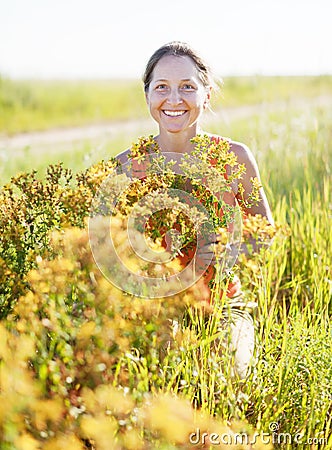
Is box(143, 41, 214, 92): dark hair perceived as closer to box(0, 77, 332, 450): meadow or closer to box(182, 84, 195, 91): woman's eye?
box(182, 84, 195, 91): woman's eye

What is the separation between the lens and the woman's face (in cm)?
258

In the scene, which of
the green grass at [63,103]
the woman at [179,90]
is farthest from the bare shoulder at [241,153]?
the green grass at [63,103]

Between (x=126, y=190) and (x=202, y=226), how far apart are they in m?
0.29

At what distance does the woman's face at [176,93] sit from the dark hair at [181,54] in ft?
0.08

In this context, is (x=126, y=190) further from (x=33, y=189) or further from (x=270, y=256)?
(x=270, y=256)

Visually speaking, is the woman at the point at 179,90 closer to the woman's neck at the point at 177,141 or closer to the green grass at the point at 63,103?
the woman's neck at the point at 177,141

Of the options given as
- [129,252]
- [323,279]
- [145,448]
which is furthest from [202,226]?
[323,279]

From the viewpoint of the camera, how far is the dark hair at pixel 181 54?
263cm

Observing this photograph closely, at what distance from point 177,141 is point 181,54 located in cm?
37

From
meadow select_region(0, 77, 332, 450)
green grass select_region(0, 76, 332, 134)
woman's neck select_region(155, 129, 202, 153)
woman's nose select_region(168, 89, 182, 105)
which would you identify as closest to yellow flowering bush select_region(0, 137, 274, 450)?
meadow select_region(0, 77, 332, 450)

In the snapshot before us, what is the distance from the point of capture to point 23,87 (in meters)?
11.7

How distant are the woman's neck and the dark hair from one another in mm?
231

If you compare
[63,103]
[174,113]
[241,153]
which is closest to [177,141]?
[174,113]

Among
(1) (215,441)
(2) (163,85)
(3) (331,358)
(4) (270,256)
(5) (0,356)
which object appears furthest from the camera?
(4) (270,256)
